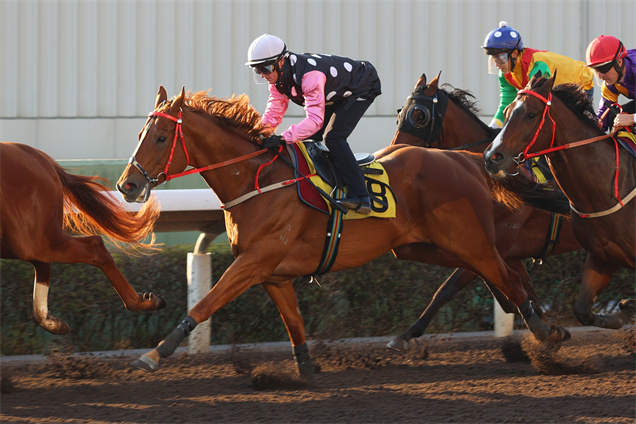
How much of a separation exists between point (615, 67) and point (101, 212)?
281 cm

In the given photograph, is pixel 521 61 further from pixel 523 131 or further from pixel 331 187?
pixel 331 187

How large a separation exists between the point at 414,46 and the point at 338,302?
3569mm

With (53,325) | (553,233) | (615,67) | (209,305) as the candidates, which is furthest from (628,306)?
(53,325)

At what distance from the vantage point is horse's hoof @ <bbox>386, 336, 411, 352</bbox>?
495cm

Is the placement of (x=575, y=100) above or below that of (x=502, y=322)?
above

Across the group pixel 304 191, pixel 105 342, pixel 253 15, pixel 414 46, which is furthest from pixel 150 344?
pixel 414 46

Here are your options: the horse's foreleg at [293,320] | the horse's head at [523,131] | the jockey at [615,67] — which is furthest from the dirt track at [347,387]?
the jockey at [615,67]

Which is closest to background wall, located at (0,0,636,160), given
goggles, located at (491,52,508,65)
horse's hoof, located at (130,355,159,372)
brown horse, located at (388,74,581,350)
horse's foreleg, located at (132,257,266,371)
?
brown horse, located at (388,74,581,350)

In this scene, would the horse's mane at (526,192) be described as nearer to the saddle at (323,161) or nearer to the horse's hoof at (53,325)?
the saddle at (323,161)

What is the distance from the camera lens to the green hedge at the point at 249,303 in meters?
4.82

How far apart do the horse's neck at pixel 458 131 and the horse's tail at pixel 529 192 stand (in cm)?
58

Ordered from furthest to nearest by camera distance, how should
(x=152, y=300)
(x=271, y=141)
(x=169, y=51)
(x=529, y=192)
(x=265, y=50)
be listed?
(x=169, y=51), (x=529, y=192), (x=152, y=300), (x=271, y=141), (x=265, y=50)

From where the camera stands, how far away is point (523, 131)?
4129 mm

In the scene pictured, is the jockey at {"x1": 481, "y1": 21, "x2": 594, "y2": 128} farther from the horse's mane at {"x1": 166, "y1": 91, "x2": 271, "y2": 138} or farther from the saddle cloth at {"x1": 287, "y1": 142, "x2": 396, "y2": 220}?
the horse's mane at {"x1": 166, "y1": 91, "x2": 271, "y2": 138}
